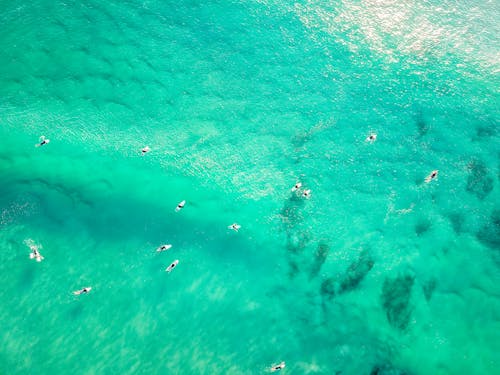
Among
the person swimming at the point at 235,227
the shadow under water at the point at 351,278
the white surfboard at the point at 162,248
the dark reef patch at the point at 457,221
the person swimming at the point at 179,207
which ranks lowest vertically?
the white surfboard at the point at 162,248

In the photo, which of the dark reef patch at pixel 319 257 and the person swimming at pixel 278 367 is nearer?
the person swimming at pixel 278 367

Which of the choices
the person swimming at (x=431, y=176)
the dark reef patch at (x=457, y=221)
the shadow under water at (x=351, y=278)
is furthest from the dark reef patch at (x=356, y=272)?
the person swimming at (x=431, y=176)

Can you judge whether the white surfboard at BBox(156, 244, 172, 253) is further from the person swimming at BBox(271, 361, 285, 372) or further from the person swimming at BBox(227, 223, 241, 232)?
the person swimming at BBox(271, 361, 285, 372)

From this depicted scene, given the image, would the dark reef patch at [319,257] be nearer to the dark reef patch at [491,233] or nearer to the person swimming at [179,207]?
the person swimming at [179,207]

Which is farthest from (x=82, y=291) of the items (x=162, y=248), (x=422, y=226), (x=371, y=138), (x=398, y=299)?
(x=422, y=226)

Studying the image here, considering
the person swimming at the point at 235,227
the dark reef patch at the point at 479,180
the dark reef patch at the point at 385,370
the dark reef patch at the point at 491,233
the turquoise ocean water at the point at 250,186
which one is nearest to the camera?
the dark reef patch at the point at 385,370

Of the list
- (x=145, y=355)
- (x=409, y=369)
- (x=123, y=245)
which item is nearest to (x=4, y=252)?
(x=123, y=245)

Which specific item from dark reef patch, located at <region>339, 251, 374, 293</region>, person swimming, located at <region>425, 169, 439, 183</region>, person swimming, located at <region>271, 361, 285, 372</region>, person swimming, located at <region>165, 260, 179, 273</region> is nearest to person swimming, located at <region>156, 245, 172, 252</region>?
person swimming, located at <region>165, 260, 179, 273</region>

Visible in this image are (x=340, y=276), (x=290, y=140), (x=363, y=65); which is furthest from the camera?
(x=363, y=65)

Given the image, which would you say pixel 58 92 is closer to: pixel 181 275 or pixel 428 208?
pixel 181 275
